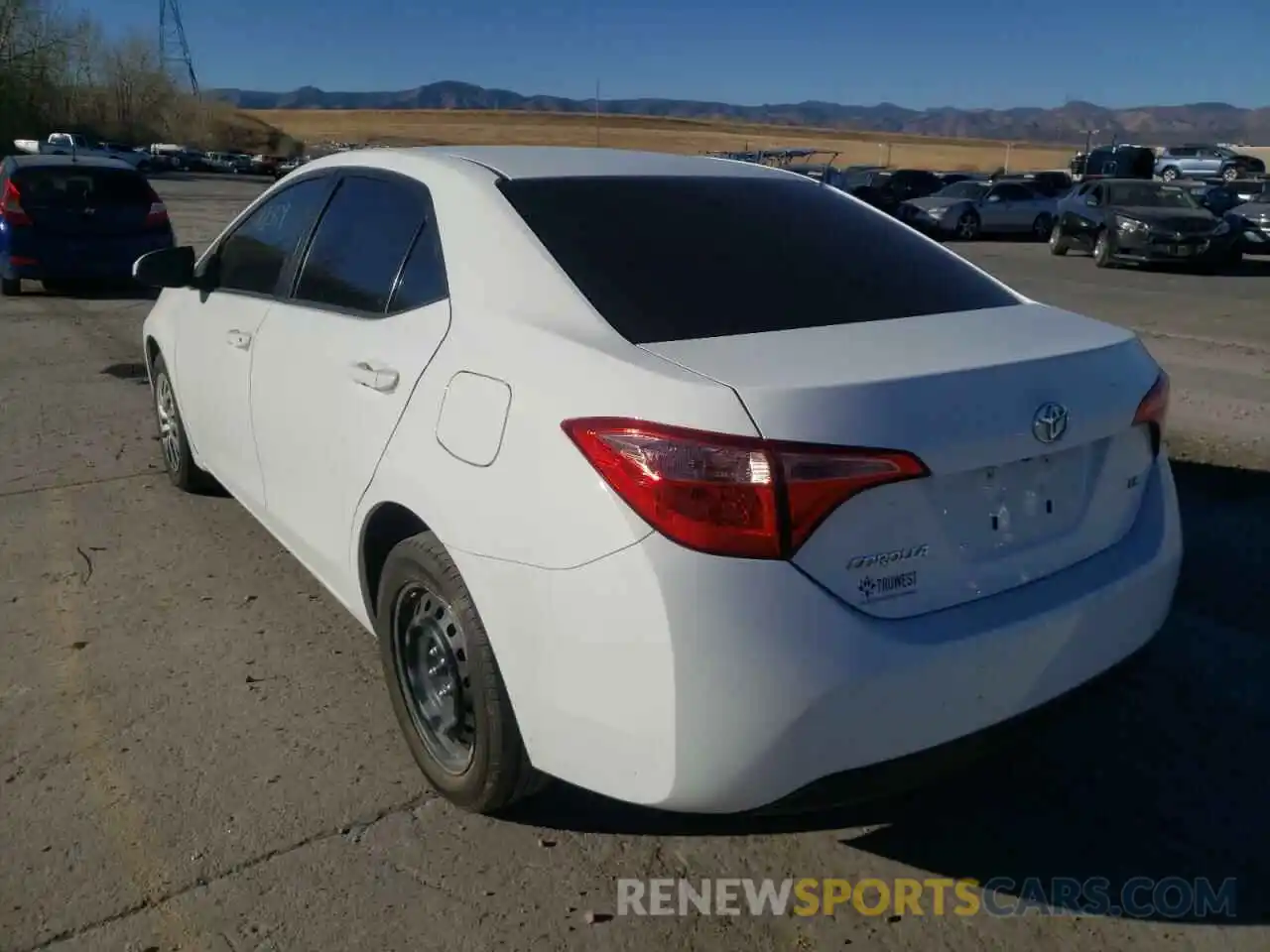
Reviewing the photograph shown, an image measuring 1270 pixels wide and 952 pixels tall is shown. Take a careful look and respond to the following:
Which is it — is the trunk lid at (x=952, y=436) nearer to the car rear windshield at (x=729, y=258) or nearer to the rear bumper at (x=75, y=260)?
the car rear windshield at (x=729, y=258)

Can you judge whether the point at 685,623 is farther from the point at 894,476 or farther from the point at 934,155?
the point at 934,155

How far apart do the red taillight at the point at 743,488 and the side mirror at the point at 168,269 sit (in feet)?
10.5

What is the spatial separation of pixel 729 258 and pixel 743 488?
1040 millimetres

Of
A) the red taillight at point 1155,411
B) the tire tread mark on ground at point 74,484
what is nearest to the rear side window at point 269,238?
the tire tread mark on ground at point 74,484

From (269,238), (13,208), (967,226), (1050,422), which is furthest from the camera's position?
(967,226)

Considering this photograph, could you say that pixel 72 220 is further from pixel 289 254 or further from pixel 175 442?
pixel 289 254

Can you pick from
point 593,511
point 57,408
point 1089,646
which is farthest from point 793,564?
point 57,408

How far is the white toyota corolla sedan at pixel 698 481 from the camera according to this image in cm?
220

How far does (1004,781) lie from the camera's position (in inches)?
124

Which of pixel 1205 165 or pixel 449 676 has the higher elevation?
pixel 449 676

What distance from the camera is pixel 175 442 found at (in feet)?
17.7

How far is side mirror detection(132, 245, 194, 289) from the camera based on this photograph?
4.63 meters

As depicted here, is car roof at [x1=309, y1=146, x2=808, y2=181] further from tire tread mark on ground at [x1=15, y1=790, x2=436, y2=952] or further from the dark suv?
the dark suv

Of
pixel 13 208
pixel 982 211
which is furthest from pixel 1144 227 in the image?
pixel 13 208
